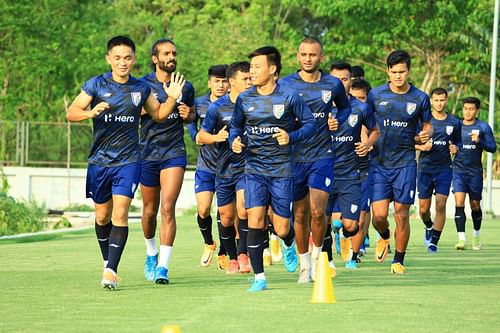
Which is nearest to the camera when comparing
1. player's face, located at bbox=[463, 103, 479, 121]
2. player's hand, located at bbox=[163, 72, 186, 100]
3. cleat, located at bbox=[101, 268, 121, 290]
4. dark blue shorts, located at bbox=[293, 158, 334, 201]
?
cleat, located at bbox=[101, 268, 121, 290]

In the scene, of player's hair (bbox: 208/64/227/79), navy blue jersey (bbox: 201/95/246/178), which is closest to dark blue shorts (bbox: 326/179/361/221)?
navy blue jersey (bbox: 201/95/246/178)

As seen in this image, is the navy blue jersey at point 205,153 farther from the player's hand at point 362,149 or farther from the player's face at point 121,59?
the player's face at point 121,59

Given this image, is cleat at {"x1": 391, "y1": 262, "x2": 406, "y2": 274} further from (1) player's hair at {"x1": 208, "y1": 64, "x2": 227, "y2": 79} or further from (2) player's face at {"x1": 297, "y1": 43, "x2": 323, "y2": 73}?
(1) player's hair at {"x1": 208, "y1": 64, "x2": 227, "y2": 79}

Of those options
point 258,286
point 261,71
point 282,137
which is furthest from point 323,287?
point 261,71

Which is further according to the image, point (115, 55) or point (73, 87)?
point (73, 87)

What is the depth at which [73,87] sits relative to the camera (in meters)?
52.4

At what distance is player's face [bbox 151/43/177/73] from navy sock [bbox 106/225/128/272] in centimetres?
200

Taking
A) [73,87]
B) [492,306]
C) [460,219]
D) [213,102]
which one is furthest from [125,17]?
[492,306]

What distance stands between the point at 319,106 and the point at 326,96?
13 centimetres

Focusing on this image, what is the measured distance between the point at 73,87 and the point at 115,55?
39.3 m

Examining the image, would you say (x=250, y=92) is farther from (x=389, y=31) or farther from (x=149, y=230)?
(x=389, y=31)

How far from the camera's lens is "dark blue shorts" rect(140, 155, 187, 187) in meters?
14.5

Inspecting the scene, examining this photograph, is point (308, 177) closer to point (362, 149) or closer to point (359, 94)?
point (362, 149)

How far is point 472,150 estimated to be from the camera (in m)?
22.9
